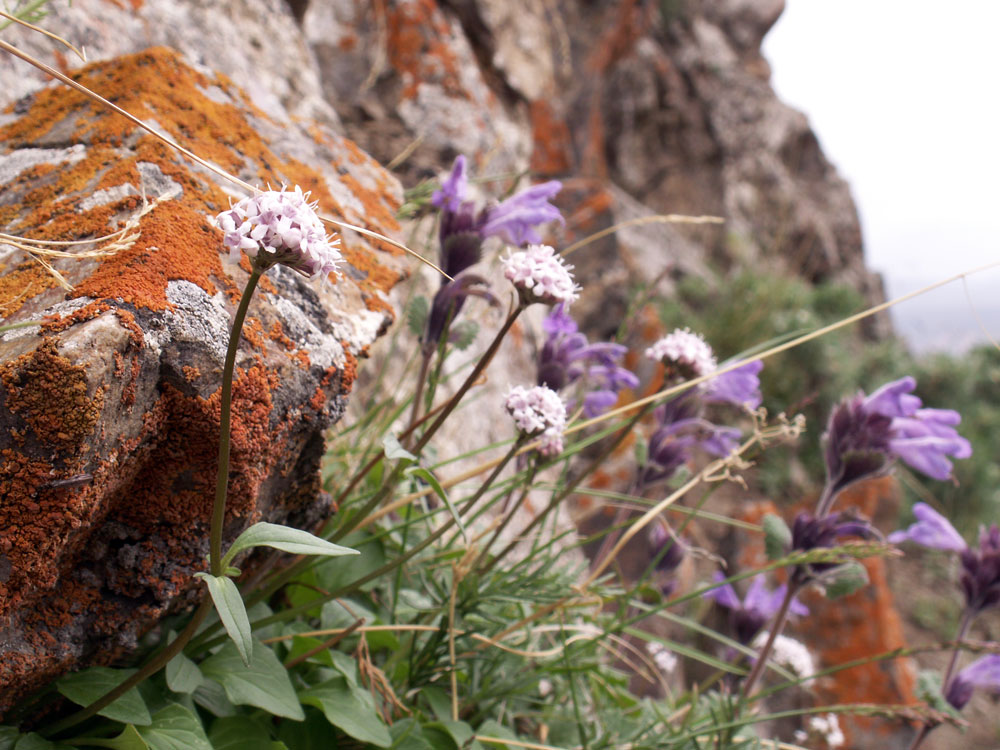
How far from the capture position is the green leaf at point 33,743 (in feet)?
3.25

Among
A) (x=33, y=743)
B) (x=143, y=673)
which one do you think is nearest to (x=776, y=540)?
(x=143, y=673)

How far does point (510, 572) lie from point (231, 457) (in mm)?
712

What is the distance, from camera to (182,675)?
1108 millimetres

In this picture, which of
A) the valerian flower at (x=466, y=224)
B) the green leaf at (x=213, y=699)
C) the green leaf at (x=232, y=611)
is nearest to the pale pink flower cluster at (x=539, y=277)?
the valerian flower at (x=466, y=224)

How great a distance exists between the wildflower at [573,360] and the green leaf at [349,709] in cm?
81

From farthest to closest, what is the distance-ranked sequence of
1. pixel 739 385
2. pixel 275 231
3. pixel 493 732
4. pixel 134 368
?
pixel 739 385, pixel 493 732, pixel 134 368, pixel 275 231

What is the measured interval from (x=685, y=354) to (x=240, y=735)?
3.82 ft

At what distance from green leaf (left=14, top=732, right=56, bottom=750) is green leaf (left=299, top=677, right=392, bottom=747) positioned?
39 cm

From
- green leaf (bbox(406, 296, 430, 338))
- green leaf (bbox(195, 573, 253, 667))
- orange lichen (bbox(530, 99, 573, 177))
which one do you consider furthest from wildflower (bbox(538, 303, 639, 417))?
orange lichen (bbox(530, 99, 573, 177))

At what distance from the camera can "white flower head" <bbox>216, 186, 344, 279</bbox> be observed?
2.59 feet

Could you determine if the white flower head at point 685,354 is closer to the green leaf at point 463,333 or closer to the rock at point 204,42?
the green leaf at point 463,333

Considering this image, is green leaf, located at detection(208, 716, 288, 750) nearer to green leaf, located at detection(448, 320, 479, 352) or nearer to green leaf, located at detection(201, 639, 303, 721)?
green leaf, located at detection(201, 639, 303, 721)

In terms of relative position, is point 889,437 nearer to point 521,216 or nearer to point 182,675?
point 521,216

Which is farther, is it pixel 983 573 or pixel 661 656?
pixel 661 656
